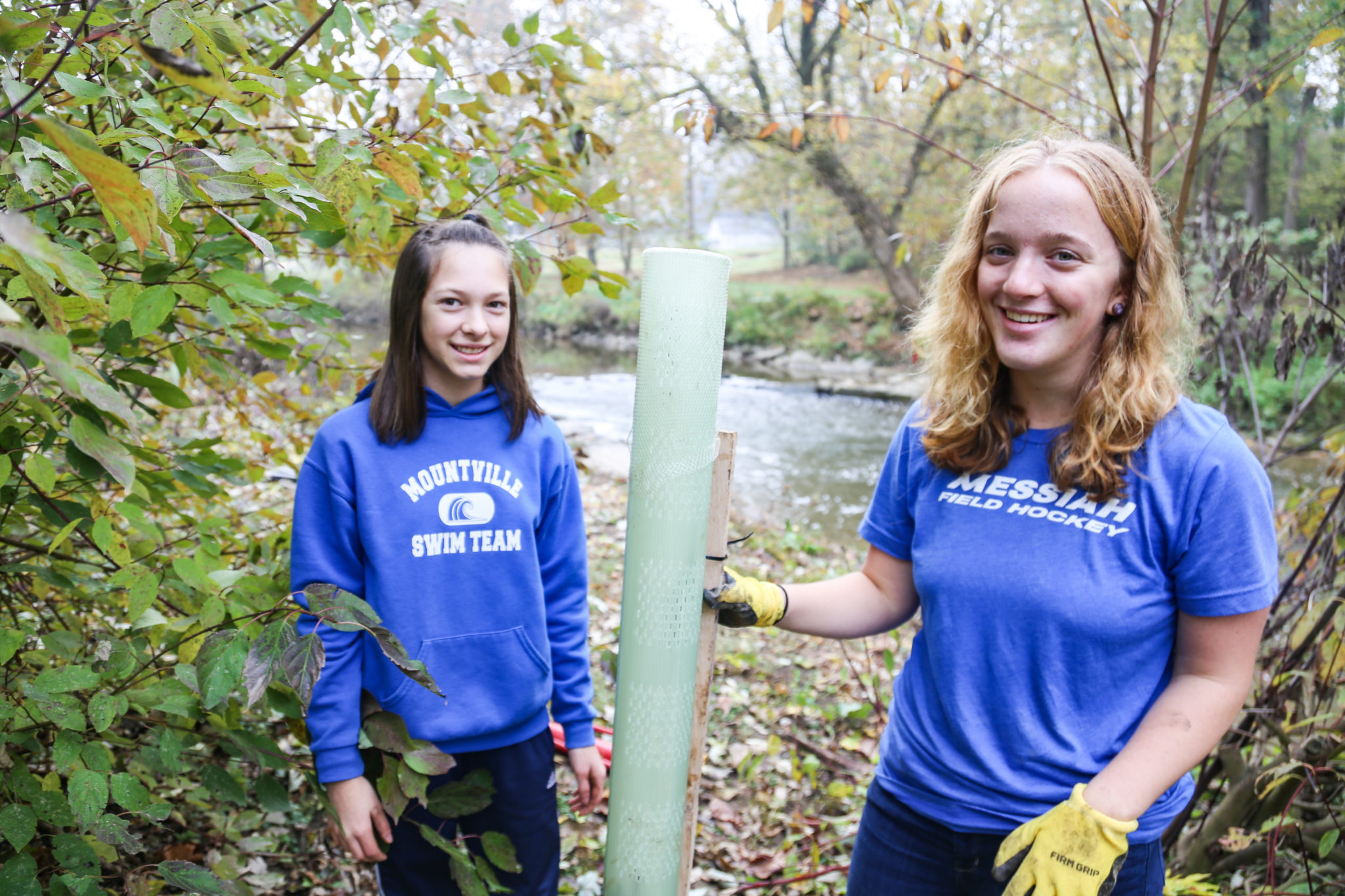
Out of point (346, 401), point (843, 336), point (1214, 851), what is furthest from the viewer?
point (843, 336)

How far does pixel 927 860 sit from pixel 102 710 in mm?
1326

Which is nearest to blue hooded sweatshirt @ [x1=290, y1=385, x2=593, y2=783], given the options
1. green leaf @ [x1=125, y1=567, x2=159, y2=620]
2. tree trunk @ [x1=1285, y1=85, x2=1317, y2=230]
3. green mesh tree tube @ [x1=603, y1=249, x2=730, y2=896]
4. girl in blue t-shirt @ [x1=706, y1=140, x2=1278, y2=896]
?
green leaf @ [x1=125, y1=567, x2=159, y2=620]

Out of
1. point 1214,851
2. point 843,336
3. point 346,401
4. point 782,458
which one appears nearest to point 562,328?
point 843,336

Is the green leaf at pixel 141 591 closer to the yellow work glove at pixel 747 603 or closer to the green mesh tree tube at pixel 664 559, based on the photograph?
the green mesh tree tube at pixel 664 559

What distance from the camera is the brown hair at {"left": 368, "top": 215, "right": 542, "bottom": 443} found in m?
1.88

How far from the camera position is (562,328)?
79.8ft

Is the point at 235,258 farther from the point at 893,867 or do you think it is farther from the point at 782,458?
the point at 782,458

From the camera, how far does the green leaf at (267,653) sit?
42.8 inches

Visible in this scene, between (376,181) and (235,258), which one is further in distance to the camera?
(235,258)

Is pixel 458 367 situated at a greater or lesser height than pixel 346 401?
greater

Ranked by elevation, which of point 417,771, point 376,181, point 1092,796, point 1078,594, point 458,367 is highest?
point 376,181

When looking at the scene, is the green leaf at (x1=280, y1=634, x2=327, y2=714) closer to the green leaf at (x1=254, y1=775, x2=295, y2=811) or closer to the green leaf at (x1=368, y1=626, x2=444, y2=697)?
the green leaf at (x1=368, y1=626, x2=444, y2=697)

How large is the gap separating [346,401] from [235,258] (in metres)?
1.76

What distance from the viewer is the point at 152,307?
1.24 m
